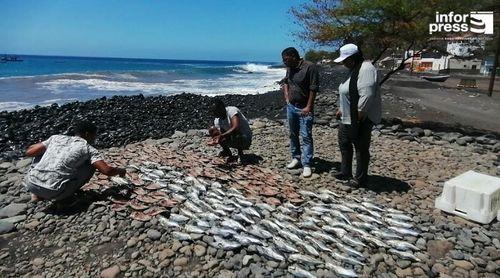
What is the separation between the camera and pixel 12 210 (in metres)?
5.47

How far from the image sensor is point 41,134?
36.4 feet

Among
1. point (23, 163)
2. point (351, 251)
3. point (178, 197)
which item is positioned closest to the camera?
point (351, 251)

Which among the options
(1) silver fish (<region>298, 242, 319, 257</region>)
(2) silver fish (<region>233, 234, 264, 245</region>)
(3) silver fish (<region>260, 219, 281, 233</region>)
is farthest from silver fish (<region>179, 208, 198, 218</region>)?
(1) silver fish (<region>298, 242, 319, 257</region>)

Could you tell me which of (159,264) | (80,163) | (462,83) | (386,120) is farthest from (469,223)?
(462,83)

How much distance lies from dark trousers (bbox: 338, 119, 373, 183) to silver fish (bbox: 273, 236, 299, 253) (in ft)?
6.50

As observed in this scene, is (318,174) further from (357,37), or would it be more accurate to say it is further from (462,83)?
A: (462,83)

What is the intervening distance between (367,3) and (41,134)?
982 centimetres

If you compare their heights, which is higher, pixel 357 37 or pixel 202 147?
pixel 357 37

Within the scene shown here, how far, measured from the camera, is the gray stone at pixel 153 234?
4.56 m

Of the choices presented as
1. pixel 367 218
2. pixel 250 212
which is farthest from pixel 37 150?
pixel 367 218

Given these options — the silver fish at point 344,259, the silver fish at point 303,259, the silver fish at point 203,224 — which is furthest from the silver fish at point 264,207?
the silver fish at point 344,259

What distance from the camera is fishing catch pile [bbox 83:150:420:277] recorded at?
419 centimetres

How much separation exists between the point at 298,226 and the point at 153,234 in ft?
5.93

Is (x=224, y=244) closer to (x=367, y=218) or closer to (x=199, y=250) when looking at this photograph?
(x=199, y=250)
